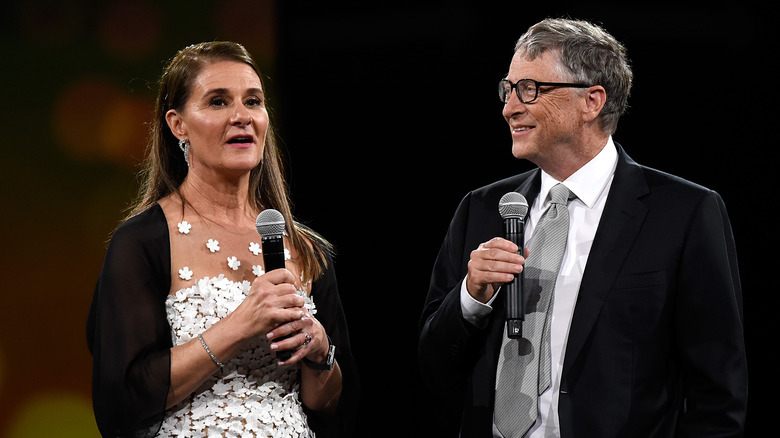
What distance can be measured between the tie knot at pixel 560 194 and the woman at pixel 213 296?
0.65 metres

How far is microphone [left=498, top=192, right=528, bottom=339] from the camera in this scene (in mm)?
1826

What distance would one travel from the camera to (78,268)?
3.38 m

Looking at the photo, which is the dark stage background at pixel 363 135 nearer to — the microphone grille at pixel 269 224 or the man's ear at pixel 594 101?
the man's ear at pixel 594 101

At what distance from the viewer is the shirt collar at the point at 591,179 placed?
2.12 meters

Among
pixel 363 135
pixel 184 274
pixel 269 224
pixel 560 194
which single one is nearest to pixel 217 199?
pixel 184 274

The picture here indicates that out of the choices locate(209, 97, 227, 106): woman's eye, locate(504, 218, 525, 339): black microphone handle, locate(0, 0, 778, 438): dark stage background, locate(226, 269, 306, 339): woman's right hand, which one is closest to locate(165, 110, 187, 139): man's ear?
locate(209, 97, 227, 106): woman's eye

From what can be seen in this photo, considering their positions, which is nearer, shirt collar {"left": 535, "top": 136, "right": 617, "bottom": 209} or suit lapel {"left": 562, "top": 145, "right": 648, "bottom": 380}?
suit lapel {"left": 562, "top": 145, "right": 648, "bottom": 380}

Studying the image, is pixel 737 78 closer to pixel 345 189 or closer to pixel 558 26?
pixel 558 26

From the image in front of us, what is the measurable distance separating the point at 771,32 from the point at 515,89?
148 cm

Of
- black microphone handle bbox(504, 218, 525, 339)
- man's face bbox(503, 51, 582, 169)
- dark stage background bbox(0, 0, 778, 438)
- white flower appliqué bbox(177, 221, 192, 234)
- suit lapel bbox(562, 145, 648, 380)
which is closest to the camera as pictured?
black microphone handle bbox(504, 218, 525, 339)

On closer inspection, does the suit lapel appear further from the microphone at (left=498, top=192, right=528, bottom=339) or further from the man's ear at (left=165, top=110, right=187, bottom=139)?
the man's ear at (left=165, top=110, right=187, bottom=139)

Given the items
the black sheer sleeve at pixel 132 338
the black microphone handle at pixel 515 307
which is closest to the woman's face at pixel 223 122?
the black sheer sleeve at pixel 132 338

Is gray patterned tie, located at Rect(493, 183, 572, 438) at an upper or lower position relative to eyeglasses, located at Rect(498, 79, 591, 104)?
lower

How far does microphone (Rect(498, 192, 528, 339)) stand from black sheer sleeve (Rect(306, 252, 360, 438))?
56 centimetres
